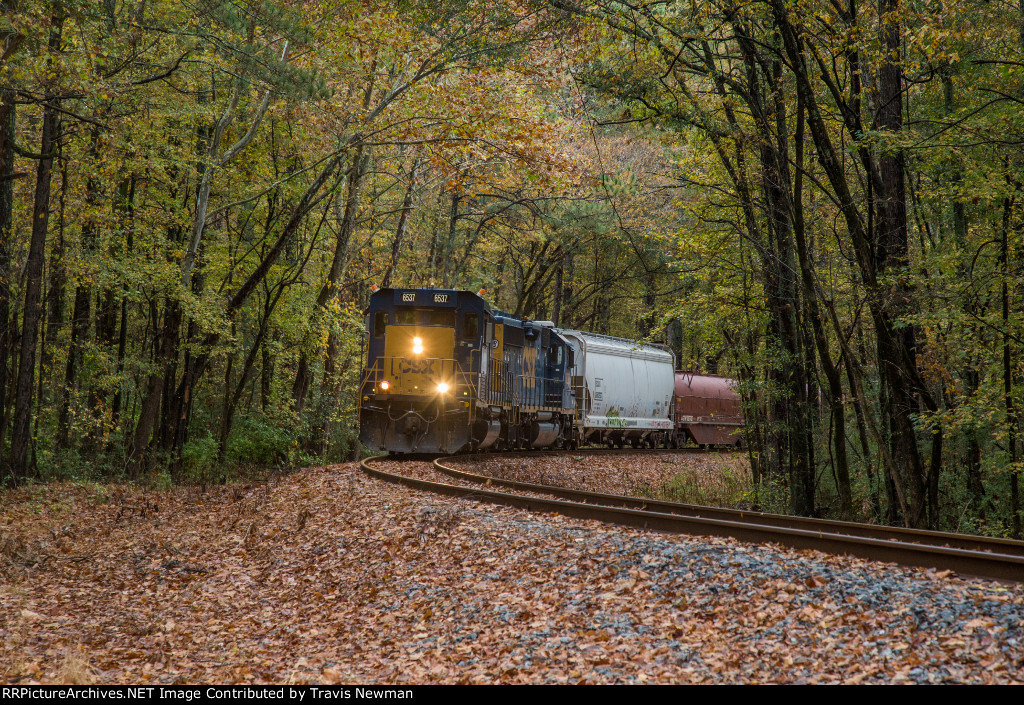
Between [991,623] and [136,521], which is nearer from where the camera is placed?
[991,623]

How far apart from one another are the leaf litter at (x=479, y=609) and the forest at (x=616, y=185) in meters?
5.17

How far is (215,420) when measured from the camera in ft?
85.0

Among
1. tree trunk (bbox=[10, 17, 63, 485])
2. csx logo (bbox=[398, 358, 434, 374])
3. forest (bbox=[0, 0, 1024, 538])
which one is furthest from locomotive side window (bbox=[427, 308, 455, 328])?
tree trunk (bbox=[10, 17, 63, 485])

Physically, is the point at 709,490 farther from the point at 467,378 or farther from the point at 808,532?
the point at 808,532

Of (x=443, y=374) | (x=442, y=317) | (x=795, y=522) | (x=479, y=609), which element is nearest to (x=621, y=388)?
(x=442, y=317)

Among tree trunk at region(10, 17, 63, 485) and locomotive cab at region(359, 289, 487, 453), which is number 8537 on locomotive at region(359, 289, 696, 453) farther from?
tree trunk at region(10, 17, 63, 485)

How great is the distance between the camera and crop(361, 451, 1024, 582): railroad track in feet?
20.6

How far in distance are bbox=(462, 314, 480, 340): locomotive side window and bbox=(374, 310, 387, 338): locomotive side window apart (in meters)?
1.94

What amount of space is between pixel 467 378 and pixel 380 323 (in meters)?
2.58

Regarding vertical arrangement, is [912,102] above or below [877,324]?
above

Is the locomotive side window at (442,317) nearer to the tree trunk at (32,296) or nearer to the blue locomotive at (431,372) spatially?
the blue locomotive at (431,372)
